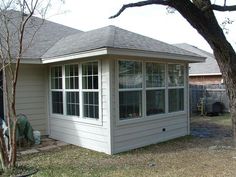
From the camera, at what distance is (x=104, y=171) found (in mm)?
5766

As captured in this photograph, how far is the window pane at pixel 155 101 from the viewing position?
830cm

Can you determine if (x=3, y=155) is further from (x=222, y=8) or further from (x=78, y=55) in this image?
(x=222, y=8)

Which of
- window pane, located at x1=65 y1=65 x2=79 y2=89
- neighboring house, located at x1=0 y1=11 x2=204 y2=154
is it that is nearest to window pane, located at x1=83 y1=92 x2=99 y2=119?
neighboring house, located at x1=0 y1=11 x2=204 y2=154

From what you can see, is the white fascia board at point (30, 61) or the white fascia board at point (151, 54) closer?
the white fascia board at point (151, 54)

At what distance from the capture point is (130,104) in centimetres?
775

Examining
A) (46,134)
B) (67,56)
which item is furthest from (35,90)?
(67,56)

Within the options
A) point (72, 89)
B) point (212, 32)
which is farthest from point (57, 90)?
point (212, 32)

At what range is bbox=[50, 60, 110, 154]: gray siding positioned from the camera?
7.23m

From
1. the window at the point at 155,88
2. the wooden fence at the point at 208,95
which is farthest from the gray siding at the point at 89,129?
the wooden fence at the point at 208,95

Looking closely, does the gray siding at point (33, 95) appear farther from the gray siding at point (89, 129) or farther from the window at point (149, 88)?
the window at point (149, 88)

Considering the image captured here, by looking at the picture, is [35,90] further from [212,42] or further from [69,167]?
[212,42]

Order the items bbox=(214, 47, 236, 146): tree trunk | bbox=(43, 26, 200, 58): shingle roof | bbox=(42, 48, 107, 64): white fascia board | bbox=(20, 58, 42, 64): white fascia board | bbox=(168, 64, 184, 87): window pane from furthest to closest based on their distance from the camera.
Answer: bbox=(168, 64, 184, 87): window pane
bbox=(20, 58, 42, 64): white fascia board
bbox=(43, 26, 200, 58): shingle roof
bbox=(42, 48, 107, 64): white fascia board
bbox=(214, 47, 236, 146): tree trunk

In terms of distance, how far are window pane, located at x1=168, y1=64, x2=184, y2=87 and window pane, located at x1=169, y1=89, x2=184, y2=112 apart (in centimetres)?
23

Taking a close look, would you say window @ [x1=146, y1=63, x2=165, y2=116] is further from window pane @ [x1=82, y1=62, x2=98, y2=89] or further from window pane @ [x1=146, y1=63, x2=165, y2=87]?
window pane @ [x1=82, y1=62, x2=98, y2=89]
